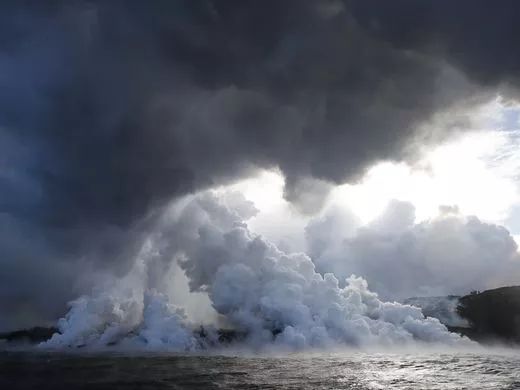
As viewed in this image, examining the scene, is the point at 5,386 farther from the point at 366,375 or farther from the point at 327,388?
the point at 366,375

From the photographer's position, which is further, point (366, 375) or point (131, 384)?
point (366, 375)

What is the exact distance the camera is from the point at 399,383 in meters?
96.2

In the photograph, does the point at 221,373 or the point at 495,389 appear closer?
the point at 495,389

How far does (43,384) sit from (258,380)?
4550 cm

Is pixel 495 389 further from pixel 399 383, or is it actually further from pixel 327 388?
pixel 327 388

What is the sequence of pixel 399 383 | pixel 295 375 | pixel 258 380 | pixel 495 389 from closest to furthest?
pixel 495 389, pixel 399 383, pixel 258 380, pixel 295 375

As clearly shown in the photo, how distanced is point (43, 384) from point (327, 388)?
59054 millimetres

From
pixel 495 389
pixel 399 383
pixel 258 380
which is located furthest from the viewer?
pixel 258 380

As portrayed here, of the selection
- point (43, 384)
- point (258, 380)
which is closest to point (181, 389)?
point (258, 380)

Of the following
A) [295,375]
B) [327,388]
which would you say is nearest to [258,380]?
[295,375]

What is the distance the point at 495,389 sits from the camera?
3327 inches

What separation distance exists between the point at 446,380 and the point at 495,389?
17.5 meters

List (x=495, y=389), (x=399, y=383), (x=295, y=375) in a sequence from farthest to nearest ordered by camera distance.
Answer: (x=295, y=375) → (x=399, y=383) → (x=495, y=389)

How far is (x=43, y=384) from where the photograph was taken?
326 feet
